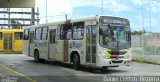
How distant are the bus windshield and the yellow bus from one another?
23.7 m

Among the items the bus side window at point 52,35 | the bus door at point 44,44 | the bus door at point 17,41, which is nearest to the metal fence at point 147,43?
the bus door at point 44,44

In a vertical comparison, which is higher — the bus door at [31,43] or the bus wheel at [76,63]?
the bus door at [31,43]

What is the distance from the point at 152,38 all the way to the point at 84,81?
15450 millimetres

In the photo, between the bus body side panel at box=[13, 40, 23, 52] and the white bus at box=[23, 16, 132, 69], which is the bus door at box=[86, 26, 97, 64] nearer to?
the white bus at box=[23, 16, 132, 69]

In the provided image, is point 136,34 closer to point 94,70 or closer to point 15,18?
point 94,70

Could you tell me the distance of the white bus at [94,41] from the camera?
1919cm

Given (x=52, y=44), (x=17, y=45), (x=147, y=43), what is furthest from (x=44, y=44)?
(x=17, y=45)

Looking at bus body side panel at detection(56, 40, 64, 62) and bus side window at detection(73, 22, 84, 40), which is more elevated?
bus side window at detection(73, 22, 84, 40)

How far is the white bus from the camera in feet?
63.0

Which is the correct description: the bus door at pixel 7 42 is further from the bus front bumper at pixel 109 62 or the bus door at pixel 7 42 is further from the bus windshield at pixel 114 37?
the bus front bumper at pixel 109 62

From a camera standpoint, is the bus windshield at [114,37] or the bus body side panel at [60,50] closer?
the bus windshield at [114,37]

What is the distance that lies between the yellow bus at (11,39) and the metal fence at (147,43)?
1471cm

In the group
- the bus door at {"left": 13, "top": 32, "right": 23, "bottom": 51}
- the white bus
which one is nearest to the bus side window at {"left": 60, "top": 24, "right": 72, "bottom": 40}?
the white bus

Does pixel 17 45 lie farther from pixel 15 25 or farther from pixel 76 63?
pixel 15 25
